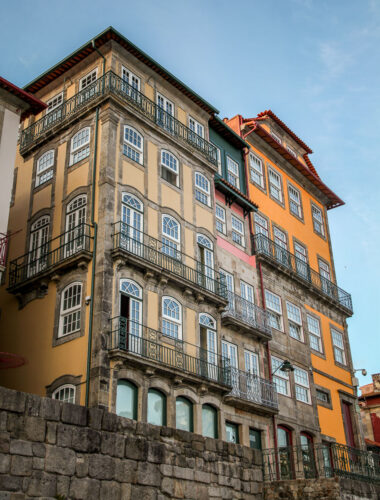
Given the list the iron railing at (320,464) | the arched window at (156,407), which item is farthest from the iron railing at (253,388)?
the arched window at (156,407)

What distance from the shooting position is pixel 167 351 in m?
20.7

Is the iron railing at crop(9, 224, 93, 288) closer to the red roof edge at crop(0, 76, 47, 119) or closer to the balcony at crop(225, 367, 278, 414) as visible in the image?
the red roof edge at crop(0, 76, 47, 119)

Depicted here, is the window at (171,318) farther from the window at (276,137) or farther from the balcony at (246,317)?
the window at (276,137)

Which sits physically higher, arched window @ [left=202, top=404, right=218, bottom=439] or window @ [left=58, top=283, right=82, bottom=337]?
window @ [left=58, top=283, right=82, bottom=337]

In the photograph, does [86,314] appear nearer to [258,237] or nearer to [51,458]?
[51,458]

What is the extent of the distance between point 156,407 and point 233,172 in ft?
42.6

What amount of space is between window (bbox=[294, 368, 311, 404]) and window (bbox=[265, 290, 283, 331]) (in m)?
1.98

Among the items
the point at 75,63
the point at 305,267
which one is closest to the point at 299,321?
the point at 305,267

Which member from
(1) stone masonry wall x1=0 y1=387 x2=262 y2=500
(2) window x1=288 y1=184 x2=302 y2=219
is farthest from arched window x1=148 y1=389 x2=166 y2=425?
(2) window x1=288 y1=184 x2=302 y2=219

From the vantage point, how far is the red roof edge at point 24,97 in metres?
19.6

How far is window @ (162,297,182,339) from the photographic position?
70.0 feet

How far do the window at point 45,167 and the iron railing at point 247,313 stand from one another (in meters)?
7.96

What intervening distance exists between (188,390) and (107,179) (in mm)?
7072

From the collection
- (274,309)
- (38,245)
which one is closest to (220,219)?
(274,309)
